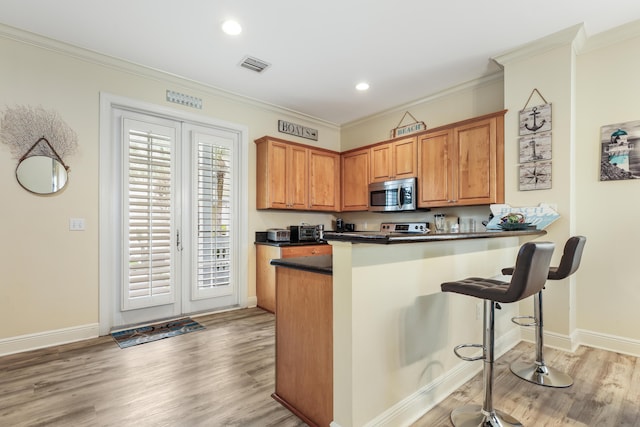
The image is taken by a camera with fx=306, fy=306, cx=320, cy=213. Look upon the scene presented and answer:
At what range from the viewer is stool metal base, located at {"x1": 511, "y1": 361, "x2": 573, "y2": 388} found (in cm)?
216

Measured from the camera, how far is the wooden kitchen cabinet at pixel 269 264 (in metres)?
3.95

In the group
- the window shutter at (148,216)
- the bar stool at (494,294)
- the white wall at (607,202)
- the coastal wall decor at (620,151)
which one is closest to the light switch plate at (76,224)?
the window shutter at (148,216)

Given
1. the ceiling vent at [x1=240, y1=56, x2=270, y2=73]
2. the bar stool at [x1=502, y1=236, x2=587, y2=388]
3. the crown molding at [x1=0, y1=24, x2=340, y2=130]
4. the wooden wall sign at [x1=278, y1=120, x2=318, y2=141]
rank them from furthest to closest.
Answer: the wooden wall sign at [x1=278, y1=120, x2=318, y2=141], the ceiling vent at [x1=240, y1=56, x2=270, y2=73], the crown molding at [x1=0, y1=24, x2=340, y2=130], the bar stool at [x1=502, y1=236, x2=587, y2=388]

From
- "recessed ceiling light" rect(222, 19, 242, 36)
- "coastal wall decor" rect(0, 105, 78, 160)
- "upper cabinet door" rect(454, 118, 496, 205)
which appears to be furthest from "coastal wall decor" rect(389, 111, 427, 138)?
"coastal wall decor" rect(0, 105, 78, 160)

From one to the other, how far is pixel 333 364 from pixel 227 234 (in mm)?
2897

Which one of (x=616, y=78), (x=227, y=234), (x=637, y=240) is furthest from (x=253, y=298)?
(x=616, y=78)

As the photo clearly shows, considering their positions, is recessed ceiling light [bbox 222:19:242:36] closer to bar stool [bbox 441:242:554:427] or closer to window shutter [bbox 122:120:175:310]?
window shutter [bbox 122:120:175:310]

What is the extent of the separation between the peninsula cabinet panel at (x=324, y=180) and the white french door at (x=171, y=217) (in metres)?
1.14

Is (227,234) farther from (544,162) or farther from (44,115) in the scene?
(544,162)

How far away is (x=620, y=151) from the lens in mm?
2721

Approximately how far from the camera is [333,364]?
1578 mm

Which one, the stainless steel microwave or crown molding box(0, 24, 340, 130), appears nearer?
crown molding box(0, 24, 340, 130)

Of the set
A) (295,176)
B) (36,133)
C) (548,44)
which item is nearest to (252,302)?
(295,176)

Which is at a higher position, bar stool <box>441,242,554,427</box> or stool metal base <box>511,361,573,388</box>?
bar stool <box>441,242,554,427</box>
